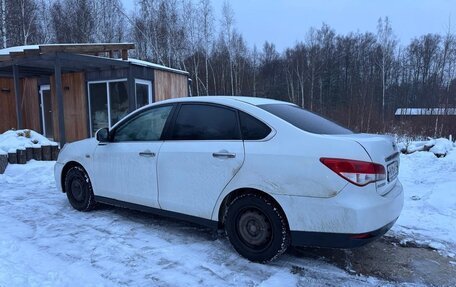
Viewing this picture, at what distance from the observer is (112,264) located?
3.52 metres

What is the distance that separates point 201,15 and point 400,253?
3394cm

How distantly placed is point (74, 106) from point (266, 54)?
44553mm

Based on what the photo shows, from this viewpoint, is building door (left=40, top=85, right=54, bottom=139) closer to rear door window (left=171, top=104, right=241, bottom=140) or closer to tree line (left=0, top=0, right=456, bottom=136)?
rear door window (left=171, top=104, right=241, bottom=140)

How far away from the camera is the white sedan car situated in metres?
3.11

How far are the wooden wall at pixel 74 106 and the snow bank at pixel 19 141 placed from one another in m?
4.32

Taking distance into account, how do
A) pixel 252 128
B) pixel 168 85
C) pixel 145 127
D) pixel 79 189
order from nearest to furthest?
pixel 252 128, pixel 145 127, pixel 79 189, pixel 168 85

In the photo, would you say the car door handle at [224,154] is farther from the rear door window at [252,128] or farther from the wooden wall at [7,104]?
the wooden wall at [7,104]

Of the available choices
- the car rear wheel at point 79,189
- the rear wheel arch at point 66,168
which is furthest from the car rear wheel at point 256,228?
the rear wheel arch at point 66,168

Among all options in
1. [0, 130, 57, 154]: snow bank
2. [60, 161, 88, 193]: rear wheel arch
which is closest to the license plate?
[60, 161, 88, 193]: rear wheel arch

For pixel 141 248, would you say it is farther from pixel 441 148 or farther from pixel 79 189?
pixel 441 148

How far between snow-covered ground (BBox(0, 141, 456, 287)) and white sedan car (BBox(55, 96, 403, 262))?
0.29 metres

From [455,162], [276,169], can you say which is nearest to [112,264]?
[276,169]

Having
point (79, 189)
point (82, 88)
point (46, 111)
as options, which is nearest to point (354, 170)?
point (79, 189)

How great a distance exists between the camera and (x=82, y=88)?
1403cm
